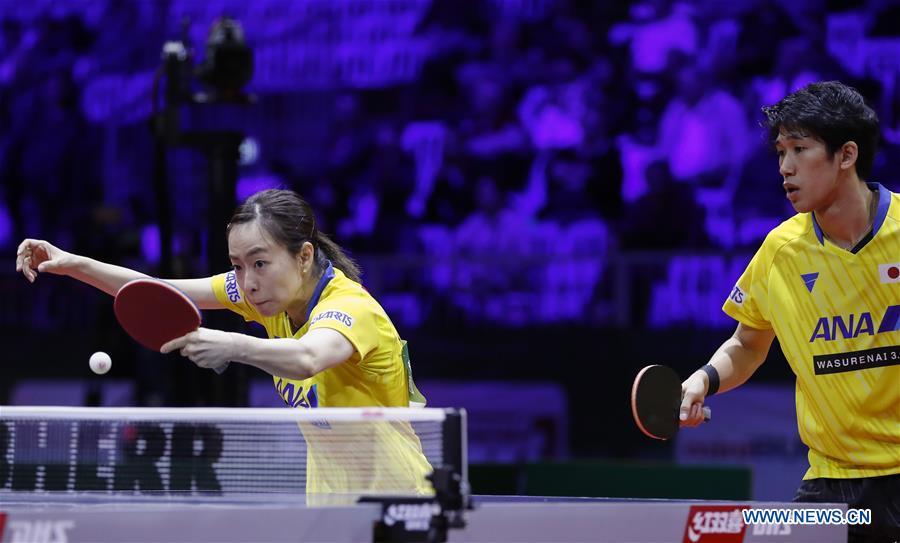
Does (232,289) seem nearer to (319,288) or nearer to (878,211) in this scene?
(319,288)

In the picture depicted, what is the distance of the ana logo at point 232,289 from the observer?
428 centimetres

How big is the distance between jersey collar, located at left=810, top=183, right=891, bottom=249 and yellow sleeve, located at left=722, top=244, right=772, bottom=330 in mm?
174

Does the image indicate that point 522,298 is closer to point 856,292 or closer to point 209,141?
point 209,141

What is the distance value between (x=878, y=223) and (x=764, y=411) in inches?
240

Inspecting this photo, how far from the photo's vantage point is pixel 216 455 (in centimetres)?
362

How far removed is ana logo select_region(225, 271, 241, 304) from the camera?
4.28m

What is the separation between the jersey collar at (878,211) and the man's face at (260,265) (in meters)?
1.67

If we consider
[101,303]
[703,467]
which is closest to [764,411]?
[703,467]

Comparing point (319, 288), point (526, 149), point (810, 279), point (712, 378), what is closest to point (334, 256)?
point (319, 288)

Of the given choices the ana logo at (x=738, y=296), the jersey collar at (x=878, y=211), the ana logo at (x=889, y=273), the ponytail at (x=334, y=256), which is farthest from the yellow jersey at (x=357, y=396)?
the ana logo at (x=889, y=273)

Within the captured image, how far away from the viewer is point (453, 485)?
2.86m

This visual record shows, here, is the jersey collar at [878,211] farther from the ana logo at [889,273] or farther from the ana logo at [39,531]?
the ana logo at [39,531]

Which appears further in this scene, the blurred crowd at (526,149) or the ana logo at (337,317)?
the blurred crowd at (526,149)

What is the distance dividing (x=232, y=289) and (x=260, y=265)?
56 centimetres
